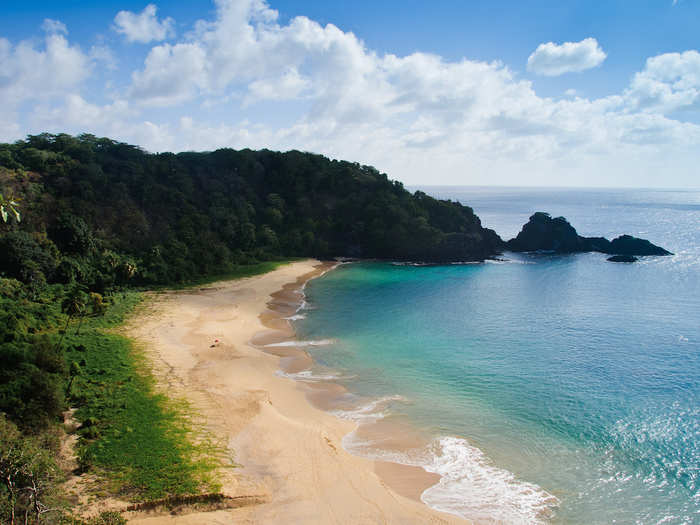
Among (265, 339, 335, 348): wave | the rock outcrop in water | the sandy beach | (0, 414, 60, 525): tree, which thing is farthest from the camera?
the rock outcrop in water

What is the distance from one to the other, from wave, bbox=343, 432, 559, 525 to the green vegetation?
1024 centimetres

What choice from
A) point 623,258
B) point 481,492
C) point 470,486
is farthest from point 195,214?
point 623,258

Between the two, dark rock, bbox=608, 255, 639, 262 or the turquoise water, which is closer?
the turquoise water

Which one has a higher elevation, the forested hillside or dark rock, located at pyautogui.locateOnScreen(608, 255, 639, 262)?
the forested hillside

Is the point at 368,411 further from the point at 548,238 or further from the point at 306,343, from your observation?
the point at 548,238

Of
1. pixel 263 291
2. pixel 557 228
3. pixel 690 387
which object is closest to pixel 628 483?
pixel 690 387

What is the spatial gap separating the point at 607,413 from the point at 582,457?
6.24m

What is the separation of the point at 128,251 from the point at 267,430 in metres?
51.1

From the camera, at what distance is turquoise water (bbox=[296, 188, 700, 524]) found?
21781 mm

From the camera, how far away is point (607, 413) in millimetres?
29109

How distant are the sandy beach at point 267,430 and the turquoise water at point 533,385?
181 cm

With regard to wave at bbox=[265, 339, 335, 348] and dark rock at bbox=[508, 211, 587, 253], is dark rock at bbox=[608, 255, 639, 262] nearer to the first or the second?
dark rock at bbox=[508, 211, 587, 253]

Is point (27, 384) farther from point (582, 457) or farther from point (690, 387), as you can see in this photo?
point (690, 387)

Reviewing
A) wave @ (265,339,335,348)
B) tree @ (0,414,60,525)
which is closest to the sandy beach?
wave @ (265,339,335,348)
